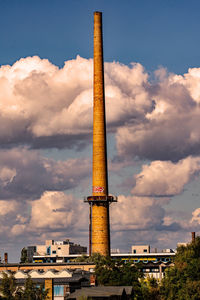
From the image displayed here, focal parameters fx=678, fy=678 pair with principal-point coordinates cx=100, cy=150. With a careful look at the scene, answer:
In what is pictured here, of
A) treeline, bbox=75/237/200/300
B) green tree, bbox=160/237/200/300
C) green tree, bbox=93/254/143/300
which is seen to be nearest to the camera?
green tree, bbox=160/237/200/300

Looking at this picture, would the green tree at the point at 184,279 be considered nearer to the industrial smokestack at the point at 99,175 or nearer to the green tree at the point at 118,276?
the green tree at the point at 118,276

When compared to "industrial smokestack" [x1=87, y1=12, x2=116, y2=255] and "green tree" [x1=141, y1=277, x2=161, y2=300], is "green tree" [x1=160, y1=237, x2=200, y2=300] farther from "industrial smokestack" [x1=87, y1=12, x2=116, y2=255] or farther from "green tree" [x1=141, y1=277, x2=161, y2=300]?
"industrial smokestack" [x1=87, y1=12, x2=116, y2=255]

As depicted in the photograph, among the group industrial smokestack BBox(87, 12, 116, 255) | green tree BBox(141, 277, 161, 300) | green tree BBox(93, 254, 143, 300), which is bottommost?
green tree BBox(141, 277, 161, 300)

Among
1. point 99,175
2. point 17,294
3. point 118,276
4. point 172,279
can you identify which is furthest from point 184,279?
point 99,175

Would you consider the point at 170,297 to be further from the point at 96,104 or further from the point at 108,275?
the point at 96,104

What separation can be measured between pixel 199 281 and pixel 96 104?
55410 mm

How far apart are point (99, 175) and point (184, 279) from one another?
43.1 meters

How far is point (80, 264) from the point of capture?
504ft

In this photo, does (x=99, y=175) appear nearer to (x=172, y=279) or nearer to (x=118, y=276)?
(x=118, y=276)

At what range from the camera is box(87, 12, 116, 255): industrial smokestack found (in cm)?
14888

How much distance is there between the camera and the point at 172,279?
111 m

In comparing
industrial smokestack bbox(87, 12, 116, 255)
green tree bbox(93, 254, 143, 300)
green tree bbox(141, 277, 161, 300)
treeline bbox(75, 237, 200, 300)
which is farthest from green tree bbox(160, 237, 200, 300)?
industrial smokestack bbox(87, 12, 116, 255)

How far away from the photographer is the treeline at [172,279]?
10619 cm

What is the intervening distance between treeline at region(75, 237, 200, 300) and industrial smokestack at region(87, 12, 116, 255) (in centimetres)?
2249
